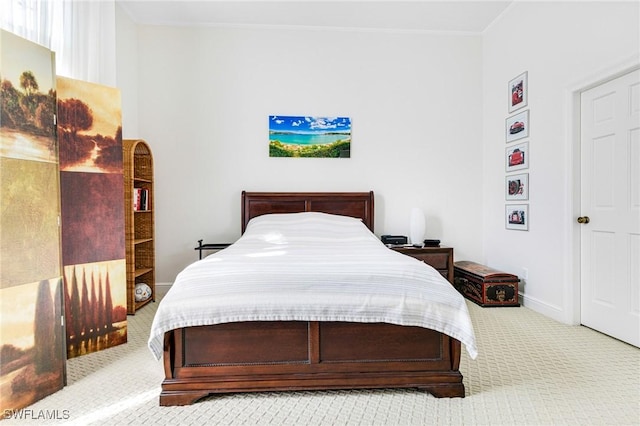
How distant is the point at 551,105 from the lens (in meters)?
3.22

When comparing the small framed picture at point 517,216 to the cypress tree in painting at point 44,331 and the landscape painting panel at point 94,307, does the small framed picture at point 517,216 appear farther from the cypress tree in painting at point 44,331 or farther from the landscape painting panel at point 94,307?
the cypress tree in painting at point 44,331

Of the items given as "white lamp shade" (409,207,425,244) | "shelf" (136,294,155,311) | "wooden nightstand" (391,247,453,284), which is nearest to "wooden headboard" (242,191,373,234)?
"white lamp shade" (409,207,425,244)

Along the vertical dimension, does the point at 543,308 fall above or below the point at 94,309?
below

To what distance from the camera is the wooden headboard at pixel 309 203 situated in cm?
399

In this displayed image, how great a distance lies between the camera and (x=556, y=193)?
10.3 ft

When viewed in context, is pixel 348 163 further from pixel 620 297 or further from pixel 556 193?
pixel 620 297

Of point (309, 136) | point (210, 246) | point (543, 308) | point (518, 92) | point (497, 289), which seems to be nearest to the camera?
point (543, 308)

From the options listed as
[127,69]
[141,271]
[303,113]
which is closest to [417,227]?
[303,113]

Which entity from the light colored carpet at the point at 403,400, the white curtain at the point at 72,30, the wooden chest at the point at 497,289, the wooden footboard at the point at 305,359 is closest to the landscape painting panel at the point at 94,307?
the light colored carpet at the point at 403,400

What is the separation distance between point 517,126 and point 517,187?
2.03 feet

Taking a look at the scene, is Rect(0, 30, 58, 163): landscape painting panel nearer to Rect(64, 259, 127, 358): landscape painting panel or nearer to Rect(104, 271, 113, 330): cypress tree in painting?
Rect(64, 259, 127, 358): landscape painting panel

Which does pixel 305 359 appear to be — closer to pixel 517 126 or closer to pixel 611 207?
pixel 611 207

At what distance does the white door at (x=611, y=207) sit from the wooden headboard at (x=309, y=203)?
1.99m

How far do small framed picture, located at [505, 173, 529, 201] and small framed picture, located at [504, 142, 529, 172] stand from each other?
9cm
